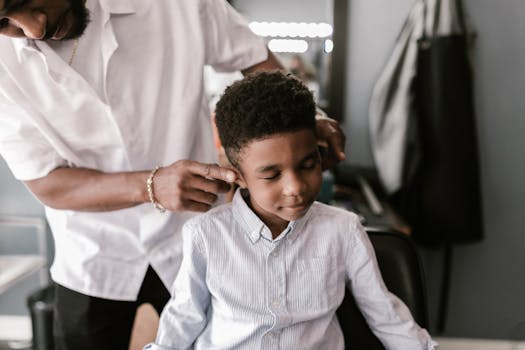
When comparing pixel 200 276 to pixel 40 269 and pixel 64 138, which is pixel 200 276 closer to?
pixel 64 138

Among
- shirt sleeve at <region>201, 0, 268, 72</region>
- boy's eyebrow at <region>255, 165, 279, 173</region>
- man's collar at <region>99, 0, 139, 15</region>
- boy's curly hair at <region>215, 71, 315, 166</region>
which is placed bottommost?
boy's eyebrow at <region>255, 165, 279, 173</region>

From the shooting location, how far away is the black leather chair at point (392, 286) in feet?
3.86

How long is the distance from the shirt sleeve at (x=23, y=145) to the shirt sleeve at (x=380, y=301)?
78cm

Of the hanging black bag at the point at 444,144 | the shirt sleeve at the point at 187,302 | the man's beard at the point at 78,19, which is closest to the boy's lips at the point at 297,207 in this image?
the shirt sleeve at the point at 187,302

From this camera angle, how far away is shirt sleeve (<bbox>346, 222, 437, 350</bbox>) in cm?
107

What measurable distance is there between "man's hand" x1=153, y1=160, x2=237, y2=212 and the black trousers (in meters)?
0.41

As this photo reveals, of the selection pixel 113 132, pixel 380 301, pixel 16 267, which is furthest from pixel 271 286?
pixel 16 267

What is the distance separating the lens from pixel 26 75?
1160mm

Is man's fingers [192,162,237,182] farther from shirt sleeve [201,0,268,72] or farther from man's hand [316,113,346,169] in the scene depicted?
shirt sleeve [201,0,268,72]

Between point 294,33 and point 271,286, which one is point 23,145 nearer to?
point 271,286

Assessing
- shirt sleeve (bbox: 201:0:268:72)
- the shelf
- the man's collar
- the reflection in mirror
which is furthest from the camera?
the reflection in mirror

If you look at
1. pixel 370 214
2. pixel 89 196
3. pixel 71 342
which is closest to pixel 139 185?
pixel 89 196

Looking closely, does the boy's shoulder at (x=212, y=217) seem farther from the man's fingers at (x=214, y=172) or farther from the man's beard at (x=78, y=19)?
the man's beard at (x=78, y=19)

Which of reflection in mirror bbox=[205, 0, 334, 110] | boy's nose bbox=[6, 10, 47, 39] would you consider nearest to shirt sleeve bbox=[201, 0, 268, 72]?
boy's nose bbox=[6, 10, 47, 39]
